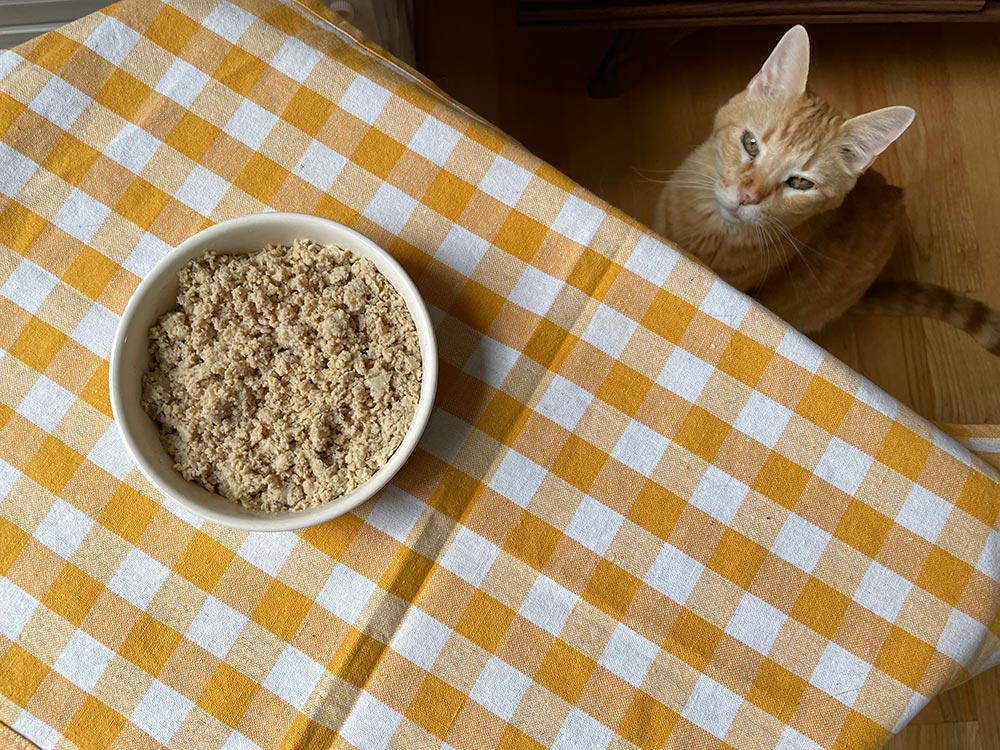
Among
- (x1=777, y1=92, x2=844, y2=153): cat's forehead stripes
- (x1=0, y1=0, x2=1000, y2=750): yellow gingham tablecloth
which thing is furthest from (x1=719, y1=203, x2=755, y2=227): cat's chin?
(x1=0, y1=0, x2=1000, y2=750): yellow gingham tablecloth

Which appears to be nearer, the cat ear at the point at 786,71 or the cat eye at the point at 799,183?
the cat ear at the point at 786,71

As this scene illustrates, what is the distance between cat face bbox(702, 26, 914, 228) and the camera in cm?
112

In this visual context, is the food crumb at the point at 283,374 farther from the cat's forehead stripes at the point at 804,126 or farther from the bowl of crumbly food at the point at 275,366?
the cat's forehead stripes at the point at 804,126

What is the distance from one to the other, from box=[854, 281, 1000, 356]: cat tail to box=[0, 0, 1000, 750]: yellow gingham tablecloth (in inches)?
28.7

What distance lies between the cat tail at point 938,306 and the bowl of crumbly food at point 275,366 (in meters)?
1.05

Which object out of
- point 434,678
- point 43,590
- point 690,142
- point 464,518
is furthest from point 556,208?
point 690,142

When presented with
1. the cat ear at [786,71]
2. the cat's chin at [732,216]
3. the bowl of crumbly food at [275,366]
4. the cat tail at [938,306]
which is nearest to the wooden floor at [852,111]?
the cat tail at [938,306]

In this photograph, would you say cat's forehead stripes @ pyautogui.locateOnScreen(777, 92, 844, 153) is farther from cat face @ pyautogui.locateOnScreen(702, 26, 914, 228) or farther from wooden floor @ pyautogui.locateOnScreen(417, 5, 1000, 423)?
wooden floor @ pyautogui.locateOnScreen(417, 5, 1000, 423)

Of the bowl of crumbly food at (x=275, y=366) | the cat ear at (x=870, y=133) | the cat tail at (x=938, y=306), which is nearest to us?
the bowl of crumbly food at (x=275, y=366)

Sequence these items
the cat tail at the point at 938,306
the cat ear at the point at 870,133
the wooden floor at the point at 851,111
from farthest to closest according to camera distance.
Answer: the wooden floor at the point at 851,111 < the cat tail at the point at 938,306 < the cat ear at the point at 870,133

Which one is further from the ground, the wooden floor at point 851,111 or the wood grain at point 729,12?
the wood grain at point 729,12

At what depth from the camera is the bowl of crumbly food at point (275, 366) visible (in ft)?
2.25

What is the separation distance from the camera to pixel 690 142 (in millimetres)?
1738

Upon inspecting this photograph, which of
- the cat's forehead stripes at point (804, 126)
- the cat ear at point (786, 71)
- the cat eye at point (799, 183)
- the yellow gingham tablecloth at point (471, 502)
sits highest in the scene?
the cat ear at point (786, 71)
